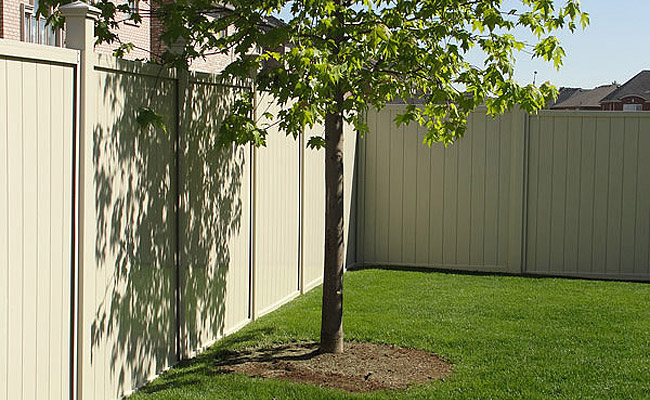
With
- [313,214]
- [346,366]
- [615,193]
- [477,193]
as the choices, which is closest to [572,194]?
[615,193]

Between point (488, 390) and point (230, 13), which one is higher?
point (230, 13)

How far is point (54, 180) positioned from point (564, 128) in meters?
7.63

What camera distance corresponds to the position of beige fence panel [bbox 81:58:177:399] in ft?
15.8

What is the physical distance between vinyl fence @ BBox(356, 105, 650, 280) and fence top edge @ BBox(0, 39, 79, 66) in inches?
278

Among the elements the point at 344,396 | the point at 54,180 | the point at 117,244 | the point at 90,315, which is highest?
the point at 54,180

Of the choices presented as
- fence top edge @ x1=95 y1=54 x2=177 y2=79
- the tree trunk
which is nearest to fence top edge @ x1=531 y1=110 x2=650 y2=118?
the tree trunk

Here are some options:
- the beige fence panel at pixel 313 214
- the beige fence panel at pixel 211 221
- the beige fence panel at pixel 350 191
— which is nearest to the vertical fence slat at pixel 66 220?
the beige fence panel at pixel 211 221

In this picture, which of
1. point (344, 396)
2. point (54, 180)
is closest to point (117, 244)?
point (54, 180)

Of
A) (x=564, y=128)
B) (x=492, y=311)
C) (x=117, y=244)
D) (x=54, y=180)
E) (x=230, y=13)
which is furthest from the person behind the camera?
(x=564, y=128)

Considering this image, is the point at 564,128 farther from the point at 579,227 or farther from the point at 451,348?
the point at 451,348

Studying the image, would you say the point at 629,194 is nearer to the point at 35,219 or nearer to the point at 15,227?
the point at 35,219

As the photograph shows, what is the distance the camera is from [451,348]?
22.2 ft

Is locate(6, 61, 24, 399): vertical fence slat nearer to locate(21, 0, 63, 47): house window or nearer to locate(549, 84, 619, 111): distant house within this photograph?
locate(21, 0, 63, 47): house window

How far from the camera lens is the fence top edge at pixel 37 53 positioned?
3.97 meters
